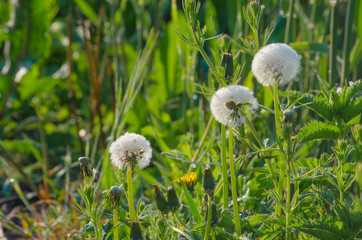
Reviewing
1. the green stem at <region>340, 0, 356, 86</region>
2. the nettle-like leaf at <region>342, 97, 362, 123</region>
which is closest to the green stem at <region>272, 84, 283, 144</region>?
the nettle-like leaf at <region>342, 97, 362, 123</region>

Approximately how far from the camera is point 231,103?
0.66 metres

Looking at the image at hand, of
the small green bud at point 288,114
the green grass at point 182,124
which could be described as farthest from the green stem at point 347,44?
the small green bud at point 288,114

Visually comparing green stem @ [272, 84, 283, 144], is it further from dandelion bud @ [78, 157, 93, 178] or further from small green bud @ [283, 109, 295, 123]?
dandelion bud @ [78, 157, 93, 178]

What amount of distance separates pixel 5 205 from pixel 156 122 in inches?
23.9

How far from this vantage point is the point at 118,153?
740 millimetres

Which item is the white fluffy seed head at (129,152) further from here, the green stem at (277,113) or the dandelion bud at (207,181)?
the green stem at (277,113)

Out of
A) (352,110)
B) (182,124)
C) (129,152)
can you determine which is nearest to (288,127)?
(352,110)

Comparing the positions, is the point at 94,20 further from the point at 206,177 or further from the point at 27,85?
the point at 206,177

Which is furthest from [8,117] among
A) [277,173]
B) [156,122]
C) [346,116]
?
[346,116]

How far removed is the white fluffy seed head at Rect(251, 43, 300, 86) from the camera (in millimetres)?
663

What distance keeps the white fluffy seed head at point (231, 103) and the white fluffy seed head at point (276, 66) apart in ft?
0.11

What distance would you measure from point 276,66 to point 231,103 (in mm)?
81

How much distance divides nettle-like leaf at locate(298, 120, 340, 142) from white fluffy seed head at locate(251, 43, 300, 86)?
0.12 metres

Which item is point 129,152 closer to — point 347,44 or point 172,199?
point 172,199
